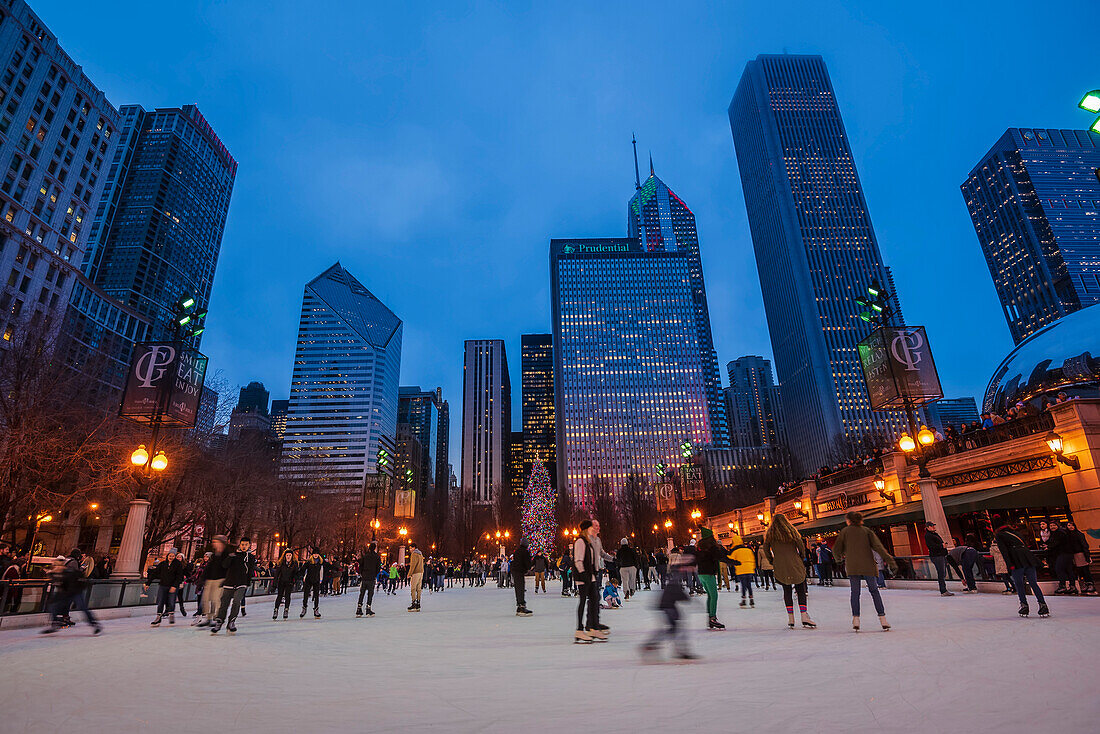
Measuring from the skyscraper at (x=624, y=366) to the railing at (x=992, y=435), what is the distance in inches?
4815

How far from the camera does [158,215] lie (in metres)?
146

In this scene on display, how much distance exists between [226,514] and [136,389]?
22.3 m

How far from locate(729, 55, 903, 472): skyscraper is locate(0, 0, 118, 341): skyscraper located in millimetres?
149042

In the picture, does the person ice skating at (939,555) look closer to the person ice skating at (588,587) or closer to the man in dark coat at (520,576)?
the man in dark coat at (520,576)

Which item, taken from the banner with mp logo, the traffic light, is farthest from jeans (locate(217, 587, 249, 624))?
the traffic light

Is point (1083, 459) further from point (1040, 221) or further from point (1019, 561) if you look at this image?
point (1040, 221)

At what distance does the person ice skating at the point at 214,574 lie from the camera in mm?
Answer: 12073

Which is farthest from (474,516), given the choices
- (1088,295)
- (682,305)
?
(1088,295)

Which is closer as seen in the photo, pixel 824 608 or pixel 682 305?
pixel 824 608

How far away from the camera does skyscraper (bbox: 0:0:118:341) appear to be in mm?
64688

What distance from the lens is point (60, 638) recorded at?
10.9 m

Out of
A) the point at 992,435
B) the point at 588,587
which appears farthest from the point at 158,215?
the point at 992,435

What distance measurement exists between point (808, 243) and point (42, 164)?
162 m

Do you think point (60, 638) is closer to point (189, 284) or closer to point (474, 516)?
point (474, 516)
